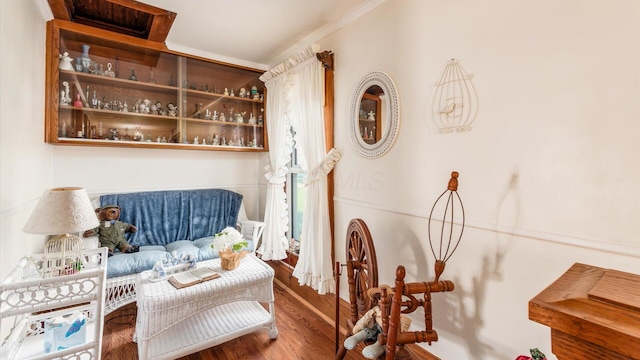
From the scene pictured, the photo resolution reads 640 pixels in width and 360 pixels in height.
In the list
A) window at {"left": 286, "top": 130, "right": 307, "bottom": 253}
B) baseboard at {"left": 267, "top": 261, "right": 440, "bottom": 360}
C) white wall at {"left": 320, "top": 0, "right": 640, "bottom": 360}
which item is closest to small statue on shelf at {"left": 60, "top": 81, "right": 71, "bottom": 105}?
window at {"left": 286, "top": 130, "right": 307, "bottom": 253}

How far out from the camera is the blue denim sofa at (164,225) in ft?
7.53

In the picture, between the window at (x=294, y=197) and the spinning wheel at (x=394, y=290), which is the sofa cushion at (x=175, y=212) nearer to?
the window at (x=294, y=197)

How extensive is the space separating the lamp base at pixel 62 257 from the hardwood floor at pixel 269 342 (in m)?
0.65

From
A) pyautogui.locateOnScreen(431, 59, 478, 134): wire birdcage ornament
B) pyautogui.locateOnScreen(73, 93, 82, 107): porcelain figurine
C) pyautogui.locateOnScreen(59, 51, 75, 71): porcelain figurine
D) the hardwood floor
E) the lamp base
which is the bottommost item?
the hardwood floor

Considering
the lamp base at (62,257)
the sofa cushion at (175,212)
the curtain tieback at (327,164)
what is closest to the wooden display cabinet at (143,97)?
the sofa cushion at (175,212)

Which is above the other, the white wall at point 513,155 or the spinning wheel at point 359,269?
the white wall at point 513,155

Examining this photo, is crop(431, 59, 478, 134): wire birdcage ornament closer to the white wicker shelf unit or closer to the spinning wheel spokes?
the spinning wheel spokes

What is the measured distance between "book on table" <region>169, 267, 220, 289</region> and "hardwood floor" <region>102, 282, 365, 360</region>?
0.52 meters

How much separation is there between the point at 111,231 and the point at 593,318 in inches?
120

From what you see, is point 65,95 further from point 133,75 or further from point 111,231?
point 111,231

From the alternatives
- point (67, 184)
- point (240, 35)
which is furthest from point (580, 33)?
point (67, 184)

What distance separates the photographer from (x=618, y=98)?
1054 millimetres

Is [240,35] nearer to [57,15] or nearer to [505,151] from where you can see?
[57,15]

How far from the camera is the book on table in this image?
186 centimetres
